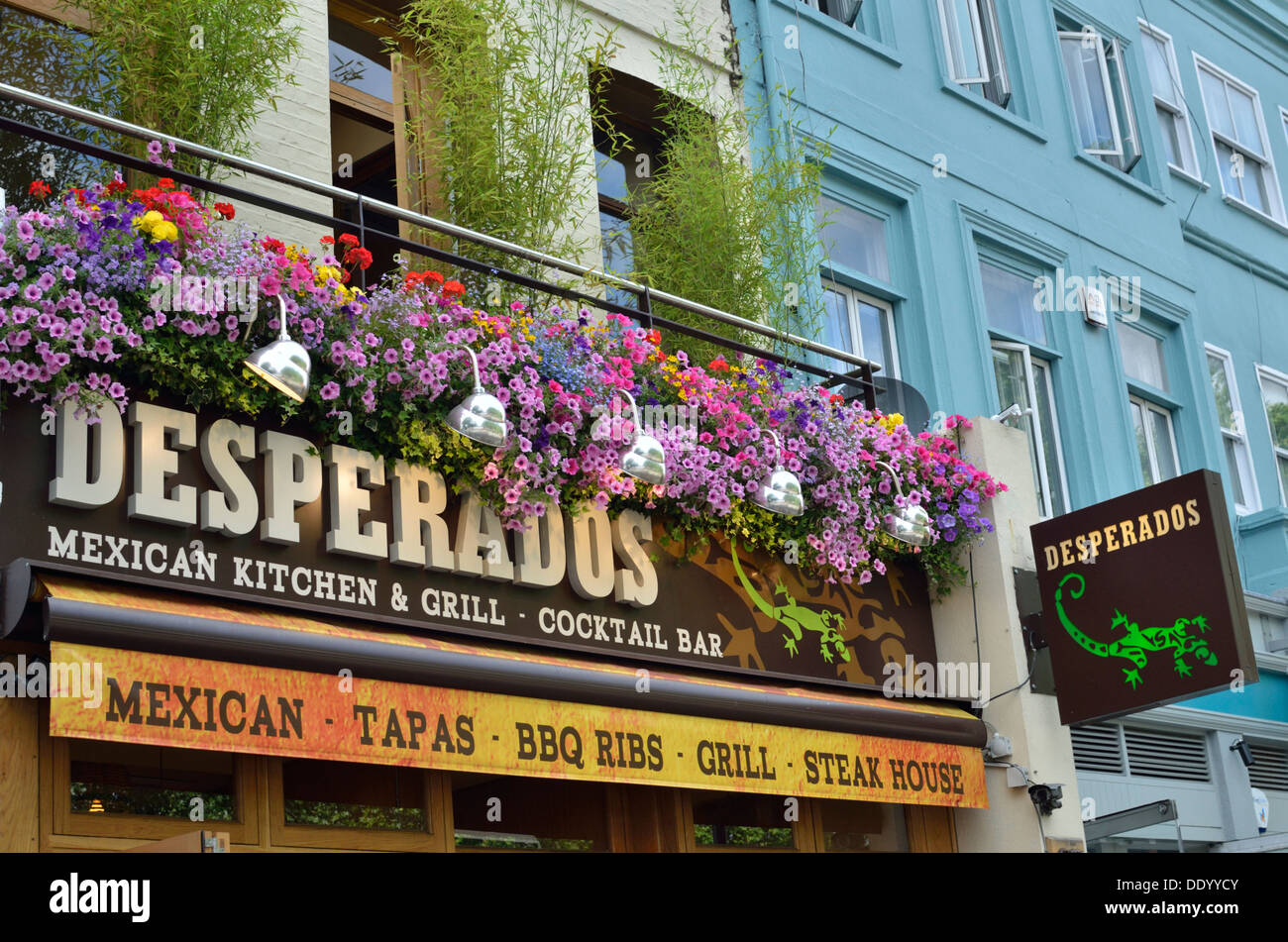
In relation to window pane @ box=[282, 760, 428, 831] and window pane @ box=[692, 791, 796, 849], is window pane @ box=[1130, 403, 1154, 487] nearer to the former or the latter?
window pane @ box=[692, 791, 796, 849]

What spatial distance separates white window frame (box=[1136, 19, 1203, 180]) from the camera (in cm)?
1573

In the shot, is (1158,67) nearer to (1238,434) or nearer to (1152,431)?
(1238,434)

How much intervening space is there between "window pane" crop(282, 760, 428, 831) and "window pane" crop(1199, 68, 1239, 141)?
1238 cm

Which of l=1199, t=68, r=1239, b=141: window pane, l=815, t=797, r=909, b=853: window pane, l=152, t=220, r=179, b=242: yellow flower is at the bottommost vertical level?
l=815, t=797, r=909, b=853: window pane

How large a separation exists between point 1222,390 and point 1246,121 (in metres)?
3.52

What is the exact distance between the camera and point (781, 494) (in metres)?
8.39

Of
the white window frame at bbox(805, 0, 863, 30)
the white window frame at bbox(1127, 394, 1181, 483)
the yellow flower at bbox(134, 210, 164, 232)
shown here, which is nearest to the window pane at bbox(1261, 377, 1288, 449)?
the white window frame at bbox(1127, 394, 1181, 483)

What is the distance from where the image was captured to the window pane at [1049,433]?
13.0m

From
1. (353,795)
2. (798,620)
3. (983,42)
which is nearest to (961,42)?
(983,42)

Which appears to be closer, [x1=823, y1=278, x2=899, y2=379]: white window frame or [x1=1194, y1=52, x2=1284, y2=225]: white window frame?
[x1=823, y1=278, x2=899, y2=379]: white window frame

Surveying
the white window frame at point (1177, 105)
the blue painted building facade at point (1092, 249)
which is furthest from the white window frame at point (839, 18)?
the white window frame at point (1177, 105)

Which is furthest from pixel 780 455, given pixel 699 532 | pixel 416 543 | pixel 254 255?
pixel 254 255

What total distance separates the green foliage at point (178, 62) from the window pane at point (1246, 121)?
12.0 meters

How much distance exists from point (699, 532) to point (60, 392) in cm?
359
